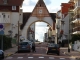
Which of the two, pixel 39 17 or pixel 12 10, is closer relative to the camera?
pixel 12 10

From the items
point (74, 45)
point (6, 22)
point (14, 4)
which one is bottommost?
point (74, 45)

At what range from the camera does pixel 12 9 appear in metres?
98.2

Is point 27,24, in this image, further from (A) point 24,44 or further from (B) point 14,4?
(A) point 24,44

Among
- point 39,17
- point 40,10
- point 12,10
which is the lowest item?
point 39,17

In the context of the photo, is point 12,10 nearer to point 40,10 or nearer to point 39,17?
point 39,17

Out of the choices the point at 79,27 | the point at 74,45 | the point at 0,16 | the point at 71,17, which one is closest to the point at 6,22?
the point at 0,16

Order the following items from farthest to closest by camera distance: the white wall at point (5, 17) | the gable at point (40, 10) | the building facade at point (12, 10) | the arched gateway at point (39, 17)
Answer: the gable at point (40, 10) < the arched gateway at point (39, 17) < the building facade at point (12, 10) < the white wall at point (5, 17)

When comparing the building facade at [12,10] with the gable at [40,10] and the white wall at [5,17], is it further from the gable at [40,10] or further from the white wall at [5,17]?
the gable at [40,10]

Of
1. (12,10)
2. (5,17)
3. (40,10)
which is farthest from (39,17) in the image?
(5,17)

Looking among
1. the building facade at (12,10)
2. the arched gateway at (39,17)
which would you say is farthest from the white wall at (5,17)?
the arched gateway at (39,17)

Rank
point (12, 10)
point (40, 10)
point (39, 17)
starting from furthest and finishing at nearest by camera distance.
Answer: point (40, 10) → point (39, 17) → point (12, 10)

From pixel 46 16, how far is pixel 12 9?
27838mm

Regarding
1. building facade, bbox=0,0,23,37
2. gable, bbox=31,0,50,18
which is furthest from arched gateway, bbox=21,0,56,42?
building facade, bbox=0,0,23,37

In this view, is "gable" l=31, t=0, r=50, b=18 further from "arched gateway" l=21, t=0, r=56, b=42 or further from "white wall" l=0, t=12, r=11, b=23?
"white wall" l=0, t=12, r=11, b=23
